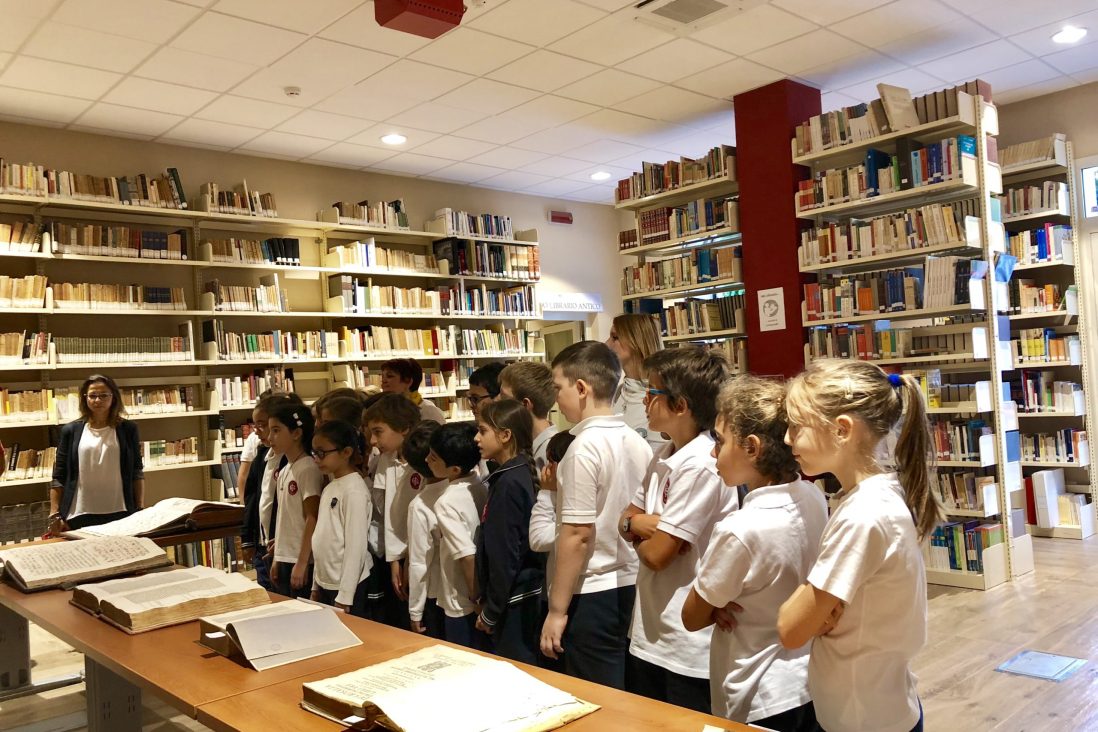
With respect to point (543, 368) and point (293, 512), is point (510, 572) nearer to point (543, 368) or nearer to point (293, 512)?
point (543, 368)

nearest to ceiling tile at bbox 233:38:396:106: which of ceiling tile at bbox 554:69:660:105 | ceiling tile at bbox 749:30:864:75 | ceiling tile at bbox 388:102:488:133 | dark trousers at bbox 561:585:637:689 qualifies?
ceiling tile at bbox 388:102:488:133

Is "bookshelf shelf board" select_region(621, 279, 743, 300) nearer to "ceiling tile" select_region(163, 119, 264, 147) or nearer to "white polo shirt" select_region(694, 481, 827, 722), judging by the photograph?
"ceiling tile" select_region(163, 119, 264, 147)

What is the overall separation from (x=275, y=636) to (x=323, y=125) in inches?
209

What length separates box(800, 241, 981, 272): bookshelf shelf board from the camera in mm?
4895

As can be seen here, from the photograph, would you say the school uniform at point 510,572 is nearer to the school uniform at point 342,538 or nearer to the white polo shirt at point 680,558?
the white polo shirt at point 680,558

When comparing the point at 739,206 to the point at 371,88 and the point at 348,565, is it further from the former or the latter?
the point at 348,565

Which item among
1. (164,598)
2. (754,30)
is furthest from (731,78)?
(164,598)

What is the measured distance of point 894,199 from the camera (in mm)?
5184

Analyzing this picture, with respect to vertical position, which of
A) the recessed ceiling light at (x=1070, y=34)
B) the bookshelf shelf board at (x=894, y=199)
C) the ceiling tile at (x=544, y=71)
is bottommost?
the bookshelf shelf board at (x=894, y=199)

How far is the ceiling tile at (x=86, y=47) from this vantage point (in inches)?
173

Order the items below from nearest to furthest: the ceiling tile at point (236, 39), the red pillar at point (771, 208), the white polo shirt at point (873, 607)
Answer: the white polo shirt at point (873, 607)
the ceiling tile at point (236, 39)
the red pillar at point (771, 208)

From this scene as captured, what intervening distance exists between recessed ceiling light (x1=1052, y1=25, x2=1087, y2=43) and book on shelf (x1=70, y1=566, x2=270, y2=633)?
5.77 metres

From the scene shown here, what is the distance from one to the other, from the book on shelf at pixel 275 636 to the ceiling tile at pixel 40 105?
4938 mm

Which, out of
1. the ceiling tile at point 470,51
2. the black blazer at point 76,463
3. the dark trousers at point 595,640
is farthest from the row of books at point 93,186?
the dark trousers at point 595,640
